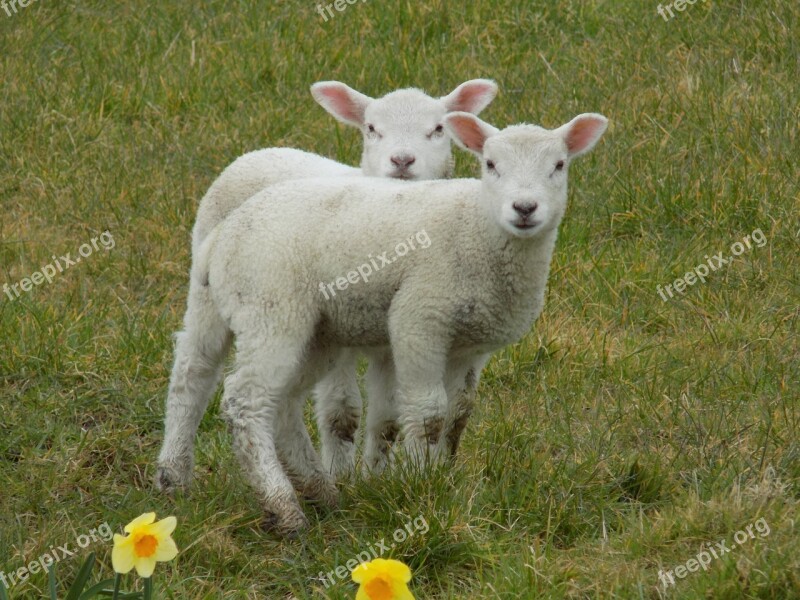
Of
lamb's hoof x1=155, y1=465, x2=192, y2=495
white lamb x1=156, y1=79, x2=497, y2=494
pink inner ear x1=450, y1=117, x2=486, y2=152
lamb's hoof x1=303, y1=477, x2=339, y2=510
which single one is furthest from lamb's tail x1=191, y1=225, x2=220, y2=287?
pink inner ear x1=450, y1=117, x2=486, y2=152

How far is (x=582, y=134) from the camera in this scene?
205 inches

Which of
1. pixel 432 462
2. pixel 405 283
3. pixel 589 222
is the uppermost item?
pixel 405 283

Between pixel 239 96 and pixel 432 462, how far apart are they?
4622 millimetres

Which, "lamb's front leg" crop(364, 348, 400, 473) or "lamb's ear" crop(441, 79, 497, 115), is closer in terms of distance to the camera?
"lamb's front leg" crop(364, 348, 400, 473)

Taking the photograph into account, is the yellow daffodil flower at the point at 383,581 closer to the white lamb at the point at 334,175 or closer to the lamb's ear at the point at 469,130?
the white lamb at the point at 334,175

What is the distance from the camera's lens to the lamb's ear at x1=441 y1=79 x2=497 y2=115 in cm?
639

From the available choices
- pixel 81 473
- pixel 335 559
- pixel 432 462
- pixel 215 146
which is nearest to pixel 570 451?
pixel 432 462

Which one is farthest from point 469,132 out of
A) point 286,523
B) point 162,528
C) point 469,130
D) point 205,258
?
point 162,528

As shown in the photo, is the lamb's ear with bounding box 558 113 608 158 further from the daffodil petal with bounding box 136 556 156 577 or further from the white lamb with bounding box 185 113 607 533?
the daffodil petal with bounding box 136 556 156 577

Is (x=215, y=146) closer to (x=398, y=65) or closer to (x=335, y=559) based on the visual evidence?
(x=398, y=65)

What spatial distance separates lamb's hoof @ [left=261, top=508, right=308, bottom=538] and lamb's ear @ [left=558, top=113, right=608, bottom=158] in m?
1.64

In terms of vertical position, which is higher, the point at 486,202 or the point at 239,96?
the point at 486,202

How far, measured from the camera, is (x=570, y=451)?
5328mm

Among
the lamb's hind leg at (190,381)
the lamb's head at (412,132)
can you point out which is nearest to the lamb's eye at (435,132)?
the lamb's head at (412,132)
